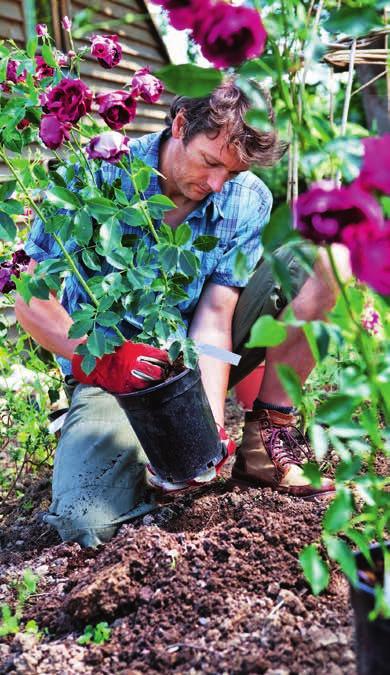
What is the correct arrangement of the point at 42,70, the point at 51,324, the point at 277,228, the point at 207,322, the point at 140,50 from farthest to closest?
1. the point at 140,50
2. the point at 207,322
3. the point at 51,324
4. the point at 42,70
5. the point at 277,228

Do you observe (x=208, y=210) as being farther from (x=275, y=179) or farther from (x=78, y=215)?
(x=275, y=179)

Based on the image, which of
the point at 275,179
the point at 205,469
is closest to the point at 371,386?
the point at 205,469

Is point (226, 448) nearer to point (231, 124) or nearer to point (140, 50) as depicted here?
point (231, 124)

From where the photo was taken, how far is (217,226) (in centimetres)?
239

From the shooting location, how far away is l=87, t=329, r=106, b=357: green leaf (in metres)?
1.65

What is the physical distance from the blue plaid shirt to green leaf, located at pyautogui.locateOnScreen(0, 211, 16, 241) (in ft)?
1.81

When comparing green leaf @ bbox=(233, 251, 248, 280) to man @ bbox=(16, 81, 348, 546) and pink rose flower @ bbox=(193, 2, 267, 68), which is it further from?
man @ bbox=(16, 81, 348, 546)

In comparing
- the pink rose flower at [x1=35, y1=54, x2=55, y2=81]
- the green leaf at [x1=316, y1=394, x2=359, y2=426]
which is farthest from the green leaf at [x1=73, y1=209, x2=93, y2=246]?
the green leaf at [x1=316, y1=394, x2=359, y2=426]

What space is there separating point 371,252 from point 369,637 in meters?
0.48

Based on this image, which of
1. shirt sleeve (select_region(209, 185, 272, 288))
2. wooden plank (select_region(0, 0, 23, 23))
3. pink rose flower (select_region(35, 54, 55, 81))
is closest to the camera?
pink rose flower (select_region(35, 54, 55, 81))

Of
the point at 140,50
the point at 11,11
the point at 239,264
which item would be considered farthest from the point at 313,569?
the point at 140,50

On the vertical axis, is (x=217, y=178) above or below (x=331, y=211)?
below

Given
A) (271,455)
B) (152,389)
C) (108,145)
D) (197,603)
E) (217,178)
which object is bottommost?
(271,455)

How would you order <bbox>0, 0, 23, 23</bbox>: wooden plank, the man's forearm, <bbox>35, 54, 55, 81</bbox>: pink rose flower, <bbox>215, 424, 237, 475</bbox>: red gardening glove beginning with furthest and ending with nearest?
<bbox>0, 0, 23, 23</bbox>: wooden plank < the man's forearm < <bbox>215, 424, 237, 475</bbox>: red gardening glove < <bbox>35, 54, 55, 81</bbox>: pink rose flower
